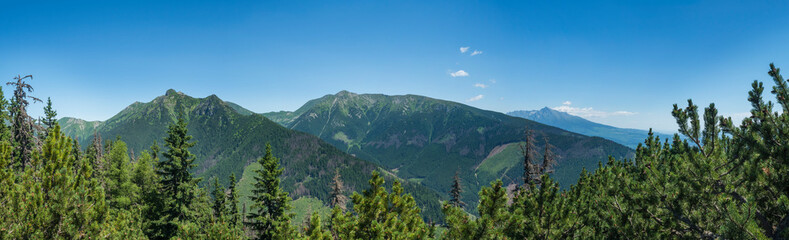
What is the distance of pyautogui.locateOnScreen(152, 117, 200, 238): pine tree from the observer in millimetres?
24438

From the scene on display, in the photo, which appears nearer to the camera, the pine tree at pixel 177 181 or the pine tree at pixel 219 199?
the pine tree at pixel 177 181

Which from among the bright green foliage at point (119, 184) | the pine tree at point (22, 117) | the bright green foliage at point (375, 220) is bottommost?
the bright green foliage at point (119, 184)

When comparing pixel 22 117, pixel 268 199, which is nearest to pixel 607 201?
pixel 268 199

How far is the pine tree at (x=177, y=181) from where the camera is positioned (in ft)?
80.2

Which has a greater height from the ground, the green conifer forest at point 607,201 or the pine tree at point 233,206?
the green conifer forest at point 607,201

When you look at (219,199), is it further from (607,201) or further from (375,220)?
(607,201)

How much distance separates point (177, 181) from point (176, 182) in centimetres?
10

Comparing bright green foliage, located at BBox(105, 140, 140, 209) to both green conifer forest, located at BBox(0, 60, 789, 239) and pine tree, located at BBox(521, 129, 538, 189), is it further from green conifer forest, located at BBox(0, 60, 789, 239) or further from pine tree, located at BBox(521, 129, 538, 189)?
pine tree, located at BBox(521, 129, 538, 189)

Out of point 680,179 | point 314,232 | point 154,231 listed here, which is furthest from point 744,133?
point 154,231

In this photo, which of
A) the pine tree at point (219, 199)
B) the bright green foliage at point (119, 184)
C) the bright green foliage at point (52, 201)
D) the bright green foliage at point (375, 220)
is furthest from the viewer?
the pine tree at point (219, 199)

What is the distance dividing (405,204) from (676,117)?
33.7 ft

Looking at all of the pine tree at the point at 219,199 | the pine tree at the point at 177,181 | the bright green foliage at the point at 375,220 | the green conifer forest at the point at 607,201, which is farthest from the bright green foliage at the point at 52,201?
the pine tree at the point at 219,199

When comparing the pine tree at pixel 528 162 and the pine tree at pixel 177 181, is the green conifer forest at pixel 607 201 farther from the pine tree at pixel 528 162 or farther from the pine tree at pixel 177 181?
the pine tree at pixel 177 181

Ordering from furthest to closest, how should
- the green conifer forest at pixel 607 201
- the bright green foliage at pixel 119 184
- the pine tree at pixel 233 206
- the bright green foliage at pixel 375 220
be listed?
the pine tree at pixel 233 206 → the bright green foliage at pixel 119 184 → the bright green foliage at pixel 375 220 → the green conifer forest at pixel 607 201
